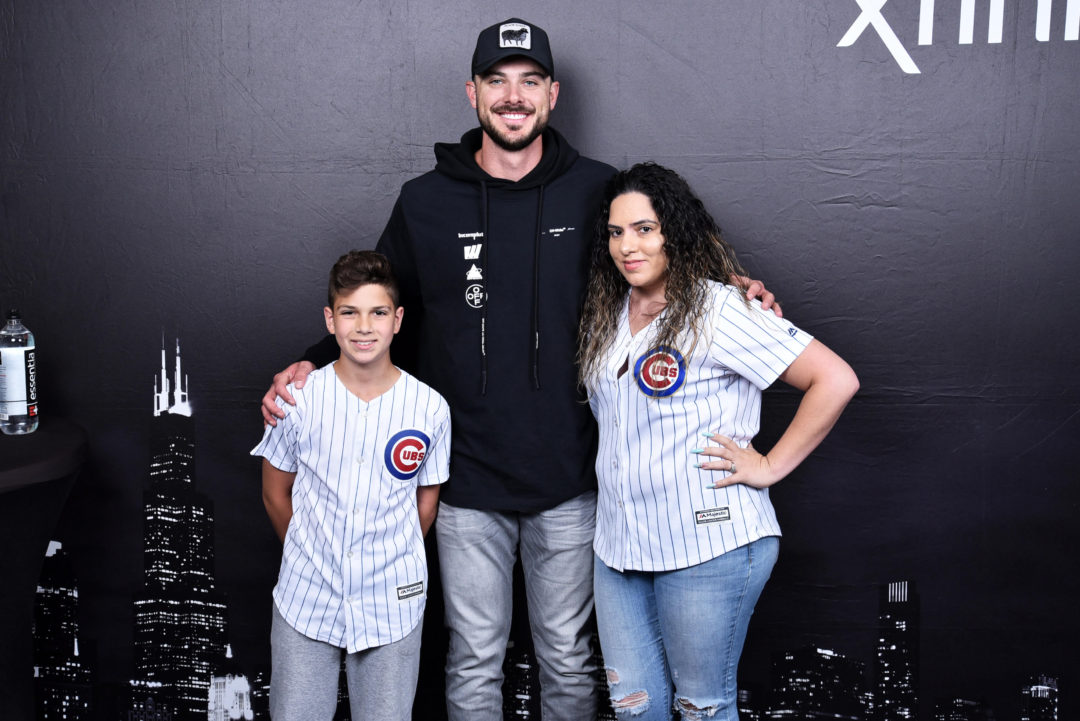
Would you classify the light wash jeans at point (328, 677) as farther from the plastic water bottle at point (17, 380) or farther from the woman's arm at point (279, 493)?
the plastic water bottle at point (17, 380)

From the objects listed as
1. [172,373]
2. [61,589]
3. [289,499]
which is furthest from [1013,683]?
[61,589]

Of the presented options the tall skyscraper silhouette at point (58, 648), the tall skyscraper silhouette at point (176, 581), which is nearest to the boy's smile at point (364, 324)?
the tall skyscraper silhouette at point (176, 581)

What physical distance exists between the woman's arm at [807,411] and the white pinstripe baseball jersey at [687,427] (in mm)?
22

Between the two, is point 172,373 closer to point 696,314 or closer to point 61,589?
point 61,589

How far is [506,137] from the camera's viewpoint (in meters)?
1.79

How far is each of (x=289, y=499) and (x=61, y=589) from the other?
94cm

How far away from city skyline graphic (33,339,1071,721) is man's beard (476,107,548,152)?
39.6 inches

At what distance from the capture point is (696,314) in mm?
1569

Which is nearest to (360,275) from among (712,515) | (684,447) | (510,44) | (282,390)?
(282,390)

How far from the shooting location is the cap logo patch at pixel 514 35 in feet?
5.89

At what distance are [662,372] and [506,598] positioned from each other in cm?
66

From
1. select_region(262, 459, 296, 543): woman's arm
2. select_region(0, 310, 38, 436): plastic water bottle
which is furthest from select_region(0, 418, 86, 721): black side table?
select_region(262, 459, 296, 543): woman's arm

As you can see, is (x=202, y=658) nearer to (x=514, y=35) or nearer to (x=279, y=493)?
(x=279, y=493)

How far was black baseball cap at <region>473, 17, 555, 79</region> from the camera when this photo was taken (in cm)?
179
